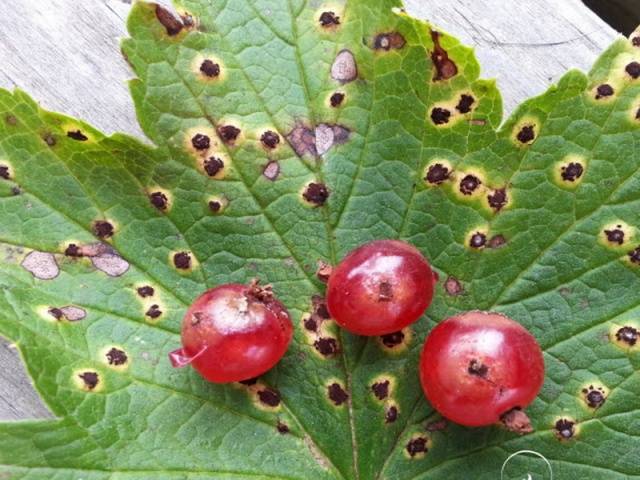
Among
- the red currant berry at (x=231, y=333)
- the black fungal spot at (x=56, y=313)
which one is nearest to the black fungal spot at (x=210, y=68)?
the red currant berry at (x=231, y=333)

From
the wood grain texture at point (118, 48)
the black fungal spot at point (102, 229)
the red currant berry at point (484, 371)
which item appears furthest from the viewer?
the wood grain texture at point (118, 48)

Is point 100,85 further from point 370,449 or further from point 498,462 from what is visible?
point 498,462

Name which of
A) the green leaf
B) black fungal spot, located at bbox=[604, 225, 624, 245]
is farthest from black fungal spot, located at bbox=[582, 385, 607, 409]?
black fungal spot, located at bbox=[604, 225, 624, 245]

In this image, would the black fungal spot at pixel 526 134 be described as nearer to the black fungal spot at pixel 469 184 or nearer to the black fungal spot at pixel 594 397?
the black fungal spot at pixel 469 184

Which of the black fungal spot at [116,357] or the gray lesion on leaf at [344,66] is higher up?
the gray lesion on leaf at [344,66]

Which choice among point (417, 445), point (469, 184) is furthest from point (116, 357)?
point (469, 184)

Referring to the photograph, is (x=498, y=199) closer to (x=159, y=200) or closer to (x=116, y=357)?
(x=159, y=200)
